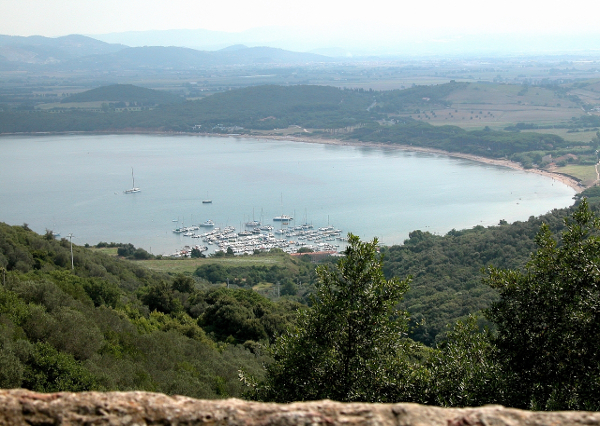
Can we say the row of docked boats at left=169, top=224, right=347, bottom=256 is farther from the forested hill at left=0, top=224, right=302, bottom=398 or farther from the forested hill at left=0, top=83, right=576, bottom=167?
the forested hill at left=0, top=83, right=576, bottom=167

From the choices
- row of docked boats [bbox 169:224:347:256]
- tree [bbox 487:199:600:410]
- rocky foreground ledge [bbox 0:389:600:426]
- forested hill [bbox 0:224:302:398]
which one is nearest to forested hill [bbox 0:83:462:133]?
row of docked boats [bbox 169:224:347:256]

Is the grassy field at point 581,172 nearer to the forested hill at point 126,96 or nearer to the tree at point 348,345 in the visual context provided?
the tree at point 348,345

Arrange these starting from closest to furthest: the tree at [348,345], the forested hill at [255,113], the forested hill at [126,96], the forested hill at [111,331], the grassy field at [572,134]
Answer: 1. the tree at [348,345]
2. the forested hill at [111,331]
3. the grassy field at [572,134]
4. the forested hill at [255,113]
5. the forested hill at [126,96]

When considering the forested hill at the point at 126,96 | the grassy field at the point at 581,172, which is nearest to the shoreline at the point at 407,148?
the grassy field at the point at 581,172

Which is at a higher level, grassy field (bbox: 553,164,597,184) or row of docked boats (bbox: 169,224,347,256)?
grassy field (bbox: 553,164,597,184)

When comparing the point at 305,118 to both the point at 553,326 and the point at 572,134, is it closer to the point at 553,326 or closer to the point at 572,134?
the point at 572,134
